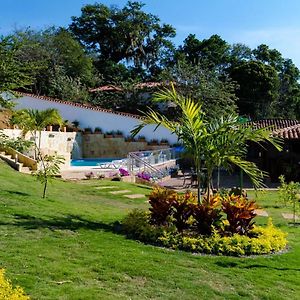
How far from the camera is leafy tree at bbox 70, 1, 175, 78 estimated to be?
1987 inches

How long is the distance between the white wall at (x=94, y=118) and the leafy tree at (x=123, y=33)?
55.3ft

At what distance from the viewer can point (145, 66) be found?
2064 inches

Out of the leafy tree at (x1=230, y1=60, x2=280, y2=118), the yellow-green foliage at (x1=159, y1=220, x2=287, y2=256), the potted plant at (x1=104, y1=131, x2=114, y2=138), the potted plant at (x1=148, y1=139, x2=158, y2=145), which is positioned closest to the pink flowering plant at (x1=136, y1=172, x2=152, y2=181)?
the potted plant at (x1=148, y1=139, x2=158, y2=145)

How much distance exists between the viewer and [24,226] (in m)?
8.17

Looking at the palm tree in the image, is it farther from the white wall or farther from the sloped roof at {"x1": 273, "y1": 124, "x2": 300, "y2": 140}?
the white wall

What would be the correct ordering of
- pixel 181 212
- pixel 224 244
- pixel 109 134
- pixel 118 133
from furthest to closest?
1. pixel 109 134
2. pixel 118 133
3. pixel 181 212
4. pixel 224 244

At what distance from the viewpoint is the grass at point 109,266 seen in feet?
18.1

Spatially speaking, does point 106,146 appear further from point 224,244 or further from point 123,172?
point 224,244

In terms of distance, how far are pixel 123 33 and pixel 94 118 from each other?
1943cm

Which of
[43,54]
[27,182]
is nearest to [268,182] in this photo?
[27,182]

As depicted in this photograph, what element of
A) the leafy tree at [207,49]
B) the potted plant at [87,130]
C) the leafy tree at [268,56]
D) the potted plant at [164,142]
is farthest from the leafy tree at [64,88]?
the leafy tree at [268,56]

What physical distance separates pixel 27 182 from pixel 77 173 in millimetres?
6223

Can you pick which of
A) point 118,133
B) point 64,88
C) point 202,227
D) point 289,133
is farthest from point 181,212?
point 64,88

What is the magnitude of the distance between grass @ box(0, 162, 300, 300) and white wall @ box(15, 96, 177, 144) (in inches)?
909
